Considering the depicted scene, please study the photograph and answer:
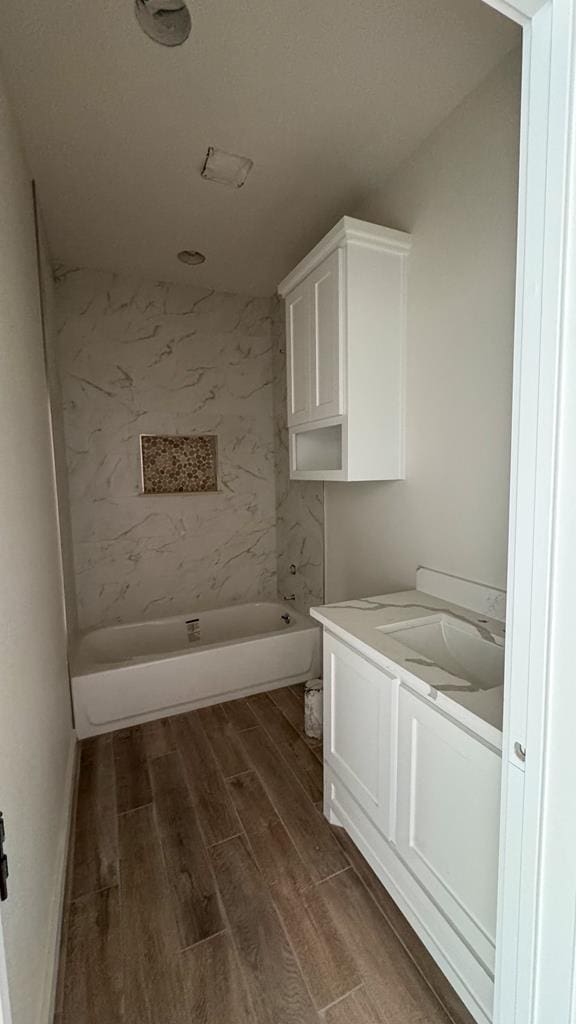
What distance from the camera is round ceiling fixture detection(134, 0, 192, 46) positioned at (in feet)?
4.07

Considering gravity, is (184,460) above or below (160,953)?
above

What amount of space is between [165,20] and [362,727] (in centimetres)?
227

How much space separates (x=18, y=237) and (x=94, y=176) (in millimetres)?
671

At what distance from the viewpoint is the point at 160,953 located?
128 centimetres

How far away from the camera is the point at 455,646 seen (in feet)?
5.25

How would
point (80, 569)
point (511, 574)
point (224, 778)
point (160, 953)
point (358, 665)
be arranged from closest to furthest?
point (511, 574)
point (160, 953)
point (358, 665)
point (224, 778)
point (80, 569)

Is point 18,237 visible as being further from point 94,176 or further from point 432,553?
point 432,553

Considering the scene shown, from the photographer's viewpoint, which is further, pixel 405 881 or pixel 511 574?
pixel 405 881

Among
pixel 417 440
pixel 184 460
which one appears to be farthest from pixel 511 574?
pixel 184 460

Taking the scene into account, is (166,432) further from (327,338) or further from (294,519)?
(327,338)

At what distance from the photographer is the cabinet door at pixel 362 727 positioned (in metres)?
1.34

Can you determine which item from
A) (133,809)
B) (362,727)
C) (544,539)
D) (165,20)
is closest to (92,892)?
(133,809)

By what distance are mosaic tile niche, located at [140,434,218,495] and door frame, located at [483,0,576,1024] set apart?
2764 millimetres

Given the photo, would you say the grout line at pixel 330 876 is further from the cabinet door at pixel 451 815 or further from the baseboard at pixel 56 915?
the baseboard at pixel 56 915
